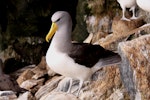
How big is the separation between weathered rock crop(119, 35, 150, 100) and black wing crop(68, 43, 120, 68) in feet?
2.30

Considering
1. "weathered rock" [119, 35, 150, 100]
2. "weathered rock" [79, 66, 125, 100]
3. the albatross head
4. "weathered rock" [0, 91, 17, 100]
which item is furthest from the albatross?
"weathered rock" [0, 91, 17, 100]

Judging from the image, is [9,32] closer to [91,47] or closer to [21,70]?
[21,70]

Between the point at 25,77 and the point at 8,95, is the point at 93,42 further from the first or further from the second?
the point at 8,95

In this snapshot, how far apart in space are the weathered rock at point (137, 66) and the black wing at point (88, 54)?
70 cm

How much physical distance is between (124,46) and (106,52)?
32.4 inches

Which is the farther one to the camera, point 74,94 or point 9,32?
point 9,32

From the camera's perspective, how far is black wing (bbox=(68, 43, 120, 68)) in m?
7.50

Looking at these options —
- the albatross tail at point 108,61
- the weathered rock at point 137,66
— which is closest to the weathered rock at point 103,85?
the albatross tail at point 108,61

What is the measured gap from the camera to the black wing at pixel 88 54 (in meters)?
7.50

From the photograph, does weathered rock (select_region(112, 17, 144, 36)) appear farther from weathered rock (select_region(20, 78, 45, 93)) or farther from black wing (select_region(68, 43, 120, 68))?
black wing (select_region(68, 43, 120, 68))

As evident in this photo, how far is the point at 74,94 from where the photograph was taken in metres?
7.84

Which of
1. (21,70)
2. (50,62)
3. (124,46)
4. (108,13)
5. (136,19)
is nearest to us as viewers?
(124,46)

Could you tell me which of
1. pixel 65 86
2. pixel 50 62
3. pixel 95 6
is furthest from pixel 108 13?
pixel 50 62

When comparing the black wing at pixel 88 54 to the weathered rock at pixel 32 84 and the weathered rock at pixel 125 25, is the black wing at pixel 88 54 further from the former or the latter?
the weathered rock at pixel 32 84
